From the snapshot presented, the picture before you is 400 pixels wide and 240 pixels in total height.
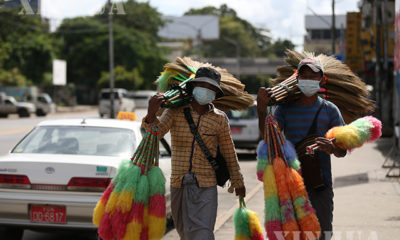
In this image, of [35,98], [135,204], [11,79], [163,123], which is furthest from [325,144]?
[11,79]

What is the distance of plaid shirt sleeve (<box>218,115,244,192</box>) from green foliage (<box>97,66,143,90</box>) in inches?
2443

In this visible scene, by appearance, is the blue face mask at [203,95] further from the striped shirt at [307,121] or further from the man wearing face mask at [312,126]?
the striped shirt at [307,121]

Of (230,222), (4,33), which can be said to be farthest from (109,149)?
(4,33)

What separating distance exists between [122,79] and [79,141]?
197 ft

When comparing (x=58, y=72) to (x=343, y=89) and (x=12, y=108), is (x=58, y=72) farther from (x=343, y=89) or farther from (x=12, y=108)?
(x=343, y=89)

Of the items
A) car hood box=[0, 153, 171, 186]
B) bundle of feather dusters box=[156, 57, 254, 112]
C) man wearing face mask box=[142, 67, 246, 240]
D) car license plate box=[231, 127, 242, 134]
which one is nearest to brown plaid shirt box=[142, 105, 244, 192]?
man wearing face mask box=[142, 67, 246, 240]

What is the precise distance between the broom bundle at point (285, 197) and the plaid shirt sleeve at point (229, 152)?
40cm

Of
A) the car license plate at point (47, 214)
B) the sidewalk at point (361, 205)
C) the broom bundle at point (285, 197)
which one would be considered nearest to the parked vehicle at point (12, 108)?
the sidewalk at point (361, 205)

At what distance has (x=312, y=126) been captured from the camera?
4.77m

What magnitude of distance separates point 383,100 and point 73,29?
166ft

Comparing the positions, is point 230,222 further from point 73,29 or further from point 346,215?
point 73,29

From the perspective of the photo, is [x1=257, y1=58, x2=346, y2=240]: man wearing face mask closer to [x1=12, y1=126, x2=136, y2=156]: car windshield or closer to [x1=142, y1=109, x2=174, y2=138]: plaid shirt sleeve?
[x1=142, y1=109, x2=174, y2=138]: plaid shirt sleeve

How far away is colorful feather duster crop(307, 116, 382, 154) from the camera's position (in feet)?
14.9

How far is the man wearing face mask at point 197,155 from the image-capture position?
4781 millimetres
